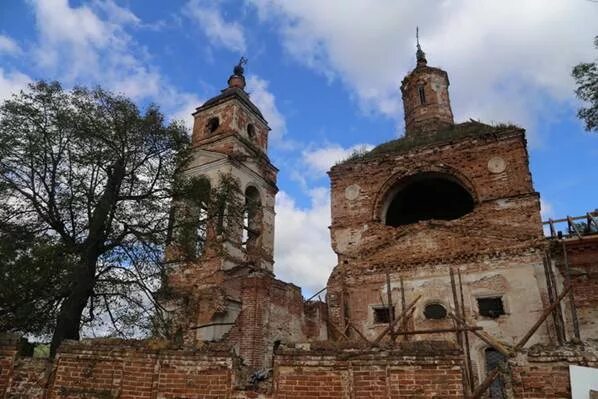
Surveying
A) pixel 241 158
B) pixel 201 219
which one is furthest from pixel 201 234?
pixel 241 158

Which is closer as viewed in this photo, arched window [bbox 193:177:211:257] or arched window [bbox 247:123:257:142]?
arched window [bbox 193:177:211:257]

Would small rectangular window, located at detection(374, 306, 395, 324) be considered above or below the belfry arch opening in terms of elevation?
below

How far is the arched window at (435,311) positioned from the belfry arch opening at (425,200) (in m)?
3.88

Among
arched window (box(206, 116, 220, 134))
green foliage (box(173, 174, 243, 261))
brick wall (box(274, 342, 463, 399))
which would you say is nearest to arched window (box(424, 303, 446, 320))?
green foliage (box(173, 174, 243, 261))

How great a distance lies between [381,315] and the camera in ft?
48.8

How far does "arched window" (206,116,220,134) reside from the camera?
20.6 metres

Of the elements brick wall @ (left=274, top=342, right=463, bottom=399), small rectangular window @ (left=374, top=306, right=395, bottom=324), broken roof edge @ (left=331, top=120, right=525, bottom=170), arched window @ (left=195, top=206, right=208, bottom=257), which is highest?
broken roof edge @ (left=331, top=120, right=525, bottom=170)

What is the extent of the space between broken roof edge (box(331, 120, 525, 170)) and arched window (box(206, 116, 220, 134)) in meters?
6.11

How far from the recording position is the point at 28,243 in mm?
9430

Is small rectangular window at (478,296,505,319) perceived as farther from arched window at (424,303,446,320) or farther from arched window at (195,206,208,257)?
arched window at (195,206,208,257)

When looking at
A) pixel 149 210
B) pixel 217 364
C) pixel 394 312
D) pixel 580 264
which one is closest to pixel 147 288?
pixel 149 210

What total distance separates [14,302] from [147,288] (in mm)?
2519

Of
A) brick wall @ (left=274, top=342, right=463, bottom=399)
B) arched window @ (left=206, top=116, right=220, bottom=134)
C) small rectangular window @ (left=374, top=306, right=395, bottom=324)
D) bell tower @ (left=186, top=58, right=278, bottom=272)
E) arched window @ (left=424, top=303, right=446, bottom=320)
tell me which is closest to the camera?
brick wall @ (left=274, top=342, right=463, bottom=399)

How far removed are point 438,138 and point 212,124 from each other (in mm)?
9973
